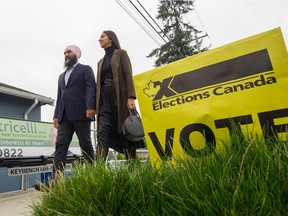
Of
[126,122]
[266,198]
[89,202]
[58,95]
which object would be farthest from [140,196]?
[58,95]

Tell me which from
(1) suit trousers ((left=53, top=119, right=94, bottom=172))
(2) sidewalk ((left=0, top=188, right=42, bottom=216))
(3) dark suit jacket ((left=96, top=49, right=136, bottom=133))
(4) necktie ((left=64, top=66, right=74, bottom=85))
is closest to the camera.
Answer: (2) sidewalk ((left=0, top=188, right=42, bottom=216))

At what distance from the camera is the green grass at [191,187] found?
103 centimetres

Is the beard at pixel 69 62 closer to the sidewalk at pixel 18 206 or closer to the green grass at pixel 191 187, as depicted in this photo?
the sidewalk at pixel 18 206

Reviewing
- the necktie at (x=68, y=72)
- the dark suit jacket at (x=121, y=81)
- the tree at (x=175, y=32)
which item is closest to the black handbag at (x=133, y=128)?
the dark suit jacket at (x=121, y=81)

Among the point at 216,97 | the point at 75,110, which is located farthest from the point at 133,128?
the point at 216,97

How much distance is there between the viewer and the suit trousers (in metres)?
2.91

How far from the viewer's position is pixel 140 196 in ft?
4.43

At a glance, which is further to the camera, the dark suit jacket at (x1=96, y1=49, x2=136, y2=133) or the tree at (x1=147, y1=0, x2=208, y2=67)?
the tree at (x1=147, y1=0, x2=208, y2=67)

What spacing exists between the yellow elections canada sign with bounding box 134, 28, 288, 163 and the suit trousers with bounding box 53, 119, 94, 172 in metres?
1.33

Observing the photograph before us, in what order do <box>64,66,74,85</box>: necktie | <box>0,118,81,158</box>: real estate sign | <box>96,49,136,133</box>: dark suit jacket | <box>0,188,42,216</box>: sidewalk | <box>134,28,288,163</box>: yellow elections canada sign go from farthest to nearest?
<box>0,118,81,158</box>: real estate sign, <box>64,66,74,85</box>: necktie, <box>96,49,136,133</box>: dark suit jacket, <box>0,188,42,216</box>: sidewalk, <box>134,28,288,163</box>: yellow elections canada sign

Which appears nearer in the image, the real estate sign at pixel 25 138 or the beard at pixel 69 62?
the beard at pixel 69 62

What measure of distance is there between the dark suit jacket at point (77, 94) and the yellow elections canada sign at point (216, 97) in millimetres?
1290

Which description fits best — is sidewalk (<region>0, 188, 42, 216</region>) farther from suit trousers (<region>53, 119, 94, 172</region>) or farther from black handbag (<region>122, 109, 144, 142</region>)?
black handbag (<region>122, 109, 144, 142</region>)

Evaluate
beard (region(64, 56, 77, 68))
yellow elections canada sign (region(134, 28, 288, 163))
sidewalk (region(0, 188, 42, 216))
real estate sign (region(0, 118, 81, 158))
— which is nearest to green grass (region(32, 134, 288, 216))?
yellow elections canada sign (region(134, 28, 288, 163))
